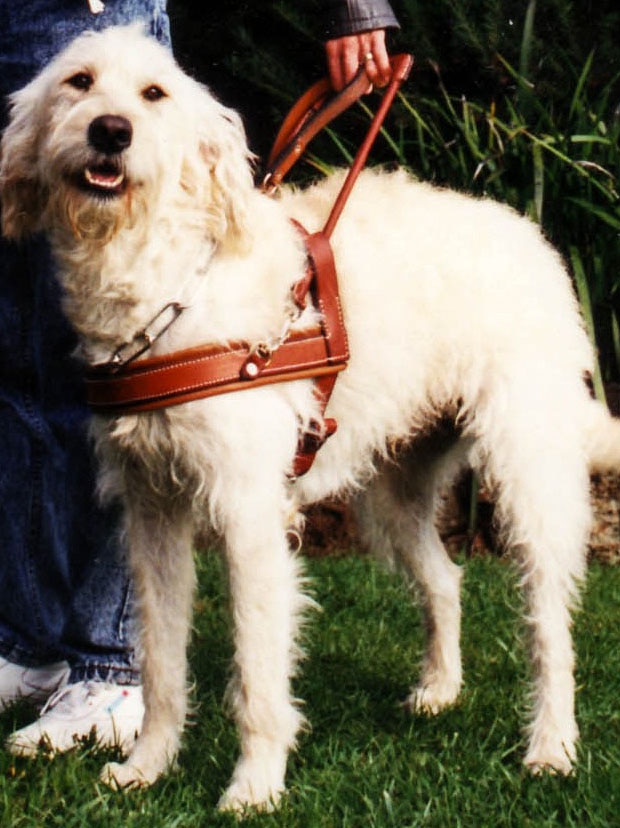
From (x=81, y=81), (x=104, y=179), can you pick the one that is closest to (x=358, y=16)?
(x=81, y=81)

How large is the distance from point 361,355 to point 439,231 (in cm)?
40

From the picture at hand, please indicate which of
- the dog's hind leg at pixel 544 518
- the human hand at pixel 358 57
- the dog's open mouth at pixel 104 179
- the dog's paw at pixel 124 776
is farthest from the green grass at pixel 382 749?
the human hand at pixel 358 57

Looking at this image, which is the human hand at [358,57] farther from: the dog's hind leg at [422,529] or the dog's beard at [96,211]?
the dog's hind leg at [422,529]

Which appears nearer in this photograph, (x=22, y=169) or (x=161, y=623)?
(x=22, y=169)

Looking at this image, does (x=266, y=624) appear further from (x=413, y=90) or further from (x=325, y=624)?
(x=413, y=90)

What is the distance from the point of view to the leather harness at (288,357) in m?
2.80

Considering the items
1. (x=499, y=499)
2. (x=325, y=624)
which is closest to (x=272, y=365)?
(x=499, y=499)

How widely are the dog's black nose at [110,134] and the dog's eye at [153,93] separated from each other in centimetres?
18

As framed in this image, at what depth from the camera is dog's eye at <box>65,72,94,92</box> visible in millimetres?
2779

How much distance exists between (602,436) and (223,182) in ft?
4.21

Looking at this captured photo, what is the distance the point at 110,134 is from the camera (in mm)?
2637

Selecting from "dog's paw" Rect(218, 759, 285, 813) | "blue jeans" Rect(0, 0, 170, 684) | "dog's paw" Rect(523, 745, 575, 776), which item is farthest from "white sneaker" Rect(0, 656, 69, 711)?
"dog's paw" Rect(523, 745, 575, 776)

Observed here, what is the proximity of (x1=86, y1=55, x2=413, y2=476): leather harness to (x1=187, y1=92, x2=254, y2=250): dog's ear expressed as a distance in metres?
0.19

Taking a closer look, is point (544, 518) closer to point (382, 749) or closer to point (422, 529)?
point (422, 529)
